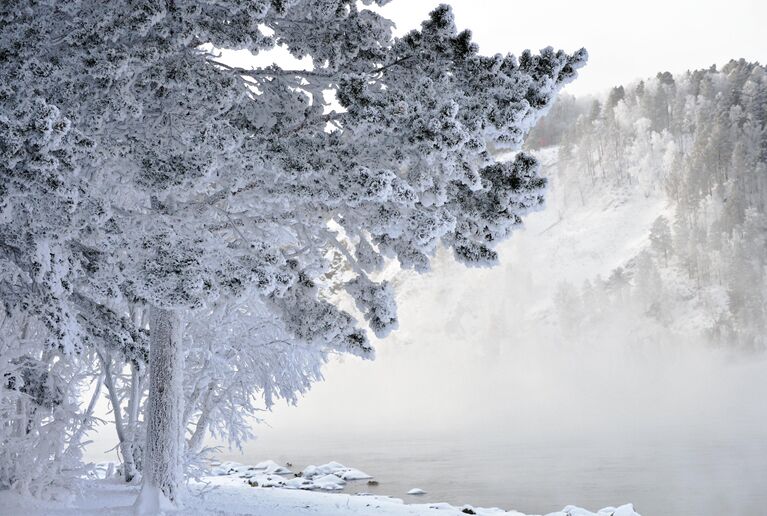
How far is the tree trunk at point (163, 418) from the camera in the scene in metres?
10.7

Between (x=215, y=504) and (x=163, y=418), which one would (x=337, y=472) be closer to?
(x=215, y=504)

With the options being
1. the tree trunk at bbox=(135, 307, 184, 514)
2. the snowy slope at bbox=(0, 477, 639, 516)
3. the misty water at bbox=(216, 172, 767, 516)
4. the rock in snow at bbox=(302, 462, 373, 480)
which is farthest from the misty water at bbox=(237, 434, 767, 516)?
the tree trunk at bbox=(135, 307, 184, 514)

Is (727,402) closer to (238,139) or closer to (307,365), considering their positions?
(307,365)

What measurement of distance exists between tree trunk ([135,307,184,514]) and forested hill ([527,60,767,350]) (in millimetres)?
96287

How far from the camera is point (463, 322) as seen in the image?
137875 mm

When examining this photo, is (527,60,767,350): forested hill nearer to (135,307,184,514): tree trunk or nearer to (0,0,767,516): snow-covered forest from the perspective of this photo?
(0,0,767,516): snow-covered forest

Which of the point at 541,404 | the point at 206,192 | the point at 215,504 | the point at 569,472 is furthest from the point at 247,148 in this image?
the point at 541,404

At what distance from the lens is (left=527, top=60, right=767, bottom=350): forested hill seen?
102 m

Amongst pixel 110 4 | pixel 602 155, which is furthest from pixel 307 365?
pixel 602 155

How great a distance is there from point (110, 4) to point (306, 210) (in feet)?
11.1

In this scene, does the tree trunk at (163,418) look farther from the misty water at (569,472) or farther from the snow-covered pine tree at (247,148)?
the misty water at (569,472)

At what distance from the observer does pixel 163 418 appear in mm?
10797

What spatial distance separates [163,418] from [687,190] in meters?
121

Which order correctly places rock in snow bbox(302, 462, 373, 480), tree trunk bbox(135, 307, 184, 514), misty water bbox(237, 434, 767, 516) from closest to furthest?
tree trunk bbox(135, 307, 184, 514) < misty water bbox(237, 434, 767, 516) < rock in snow bbox(302, 462, 373, 480)
